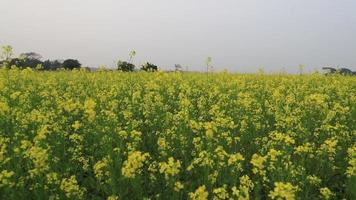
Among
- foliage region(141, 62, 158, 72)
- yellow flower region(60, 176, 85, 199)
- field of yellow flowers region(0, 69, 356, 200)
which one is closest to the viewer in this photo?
yellow flower region(60, 176, 85, 199)

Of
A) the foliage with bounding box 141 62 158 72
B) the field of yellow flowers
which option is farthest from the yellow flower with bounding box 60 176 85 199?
the foliage with bounding box 141 62 158 72

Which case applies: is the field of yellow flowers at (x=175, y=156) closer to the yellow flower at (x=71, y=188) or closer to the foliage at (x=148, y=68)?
the yellow flower at (x=71, y=188)

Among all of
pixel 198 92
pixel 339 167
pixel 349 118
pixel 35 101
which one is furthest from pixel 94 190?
pixel 198 92

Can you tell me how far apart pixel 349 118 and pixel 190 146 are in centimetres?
390

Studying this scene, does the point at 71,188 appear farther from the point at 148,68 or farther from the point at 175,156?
the point at 148,68

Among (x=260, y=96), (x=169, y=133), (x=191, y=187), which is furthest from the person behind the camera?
(x=260, y=96)

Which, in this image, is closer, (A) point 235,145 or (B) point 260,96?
(A) point 235,145

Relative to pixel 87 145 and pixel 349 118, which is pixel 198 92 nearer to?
Answer: pixel 349 118

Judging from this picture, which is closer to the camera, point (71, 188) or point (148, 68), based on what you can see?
point (71, 188)

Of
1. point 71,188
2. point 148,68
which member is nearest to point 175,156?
point 71,188

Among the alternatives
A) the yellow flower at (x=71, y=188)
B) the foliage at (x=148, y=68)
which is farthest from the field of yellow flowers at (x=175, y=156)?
the foliage at (x=148, y=68)

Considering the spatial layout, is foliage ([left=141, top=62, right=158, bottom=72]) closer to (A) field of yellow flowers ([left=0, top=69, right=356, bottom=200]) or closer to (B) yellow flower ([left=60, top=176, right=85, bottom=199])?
(A) field of yellow flowers ([left=0, top=69, right=356, bottom=200])

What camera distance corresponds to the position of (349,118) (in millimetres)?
9414

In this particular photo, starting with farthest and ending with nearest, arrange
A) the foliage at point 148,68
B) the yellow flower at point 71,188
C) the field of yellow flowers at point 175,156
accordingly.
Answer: the foliage at point 148,68 < the field of yellow flowers at point 175,156 < the yellow flower at point 71,188
